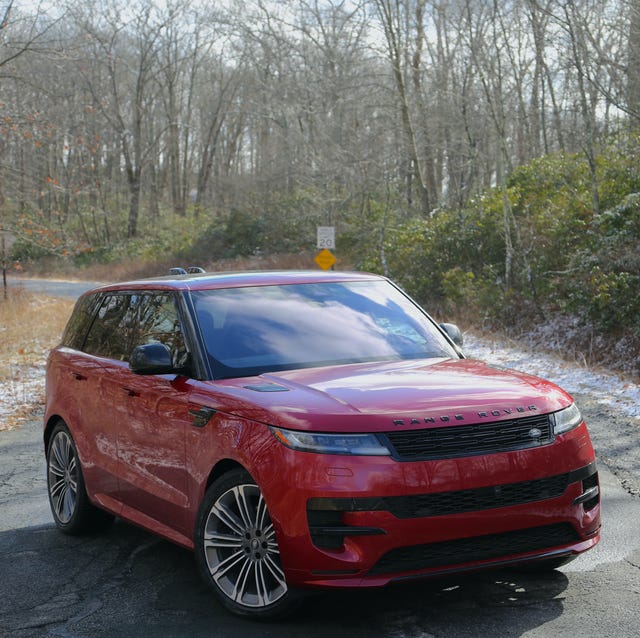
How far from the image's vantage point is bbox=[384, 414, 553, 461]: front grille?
4.22 metres

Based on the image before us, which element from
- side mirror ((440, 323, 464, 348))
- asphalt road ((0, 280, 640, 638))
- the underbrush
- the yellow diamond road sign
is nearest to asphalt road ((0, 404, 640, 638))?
asphalt road ((0, 280, 640, 638))

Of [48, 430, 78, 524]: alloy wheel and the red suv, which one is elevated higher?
the red suv

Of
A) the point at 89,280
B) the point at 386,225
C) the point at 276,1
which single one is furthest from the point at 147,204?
the point at 386,225

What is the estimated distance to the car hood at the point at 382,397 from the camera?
14.0 feet

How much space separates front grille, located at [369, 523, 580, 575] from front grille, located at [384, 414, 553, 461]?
1.25 ft

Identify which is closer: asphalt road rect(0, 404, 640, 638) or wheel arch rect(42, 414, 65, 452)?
asphalt road rect(0, 404, 640, 638)

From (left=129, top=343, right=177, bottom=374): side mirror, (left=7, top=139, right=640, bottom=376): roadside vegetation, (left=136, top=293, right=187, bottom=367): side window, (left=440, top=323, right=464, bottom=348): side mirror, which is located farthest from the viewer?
(left=7, top=139, right=640, bottom=376): roadside vegetation

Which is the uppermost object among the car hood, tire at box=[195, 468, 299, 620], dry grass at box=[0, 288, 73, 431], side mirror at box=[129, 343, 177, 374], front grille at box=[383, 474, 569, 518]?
side mirror at box=[129, 343, 177, 374]

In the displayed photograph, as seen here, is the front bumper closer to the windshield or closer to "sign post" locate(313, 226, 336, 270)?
the windshield

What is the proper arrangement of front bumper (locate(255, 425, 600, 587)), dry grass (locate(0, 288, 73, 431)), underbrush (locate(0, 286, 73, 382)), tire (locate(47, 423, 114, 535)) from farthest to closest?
underbrush (locate(0, 286, 73, 382)) < dry grass (locate(0, 288, 73, 431)) < tire (locate(47, 423, 114, 535)) < front bumper (locate(255, 425, 600, 587))

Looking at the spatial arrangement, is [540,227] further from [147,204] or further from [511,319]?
[147,204]

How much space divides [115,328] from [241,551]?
7.75 ft

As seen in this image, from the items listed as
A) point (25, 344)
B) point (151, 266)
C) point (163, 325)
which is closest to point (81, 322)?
point (163, 325)

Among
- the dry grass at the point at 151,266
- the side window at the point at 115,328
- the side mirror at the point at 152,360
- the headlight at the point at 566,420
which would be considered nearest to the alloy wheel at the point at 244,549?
the side mirror at the point at 152,360
